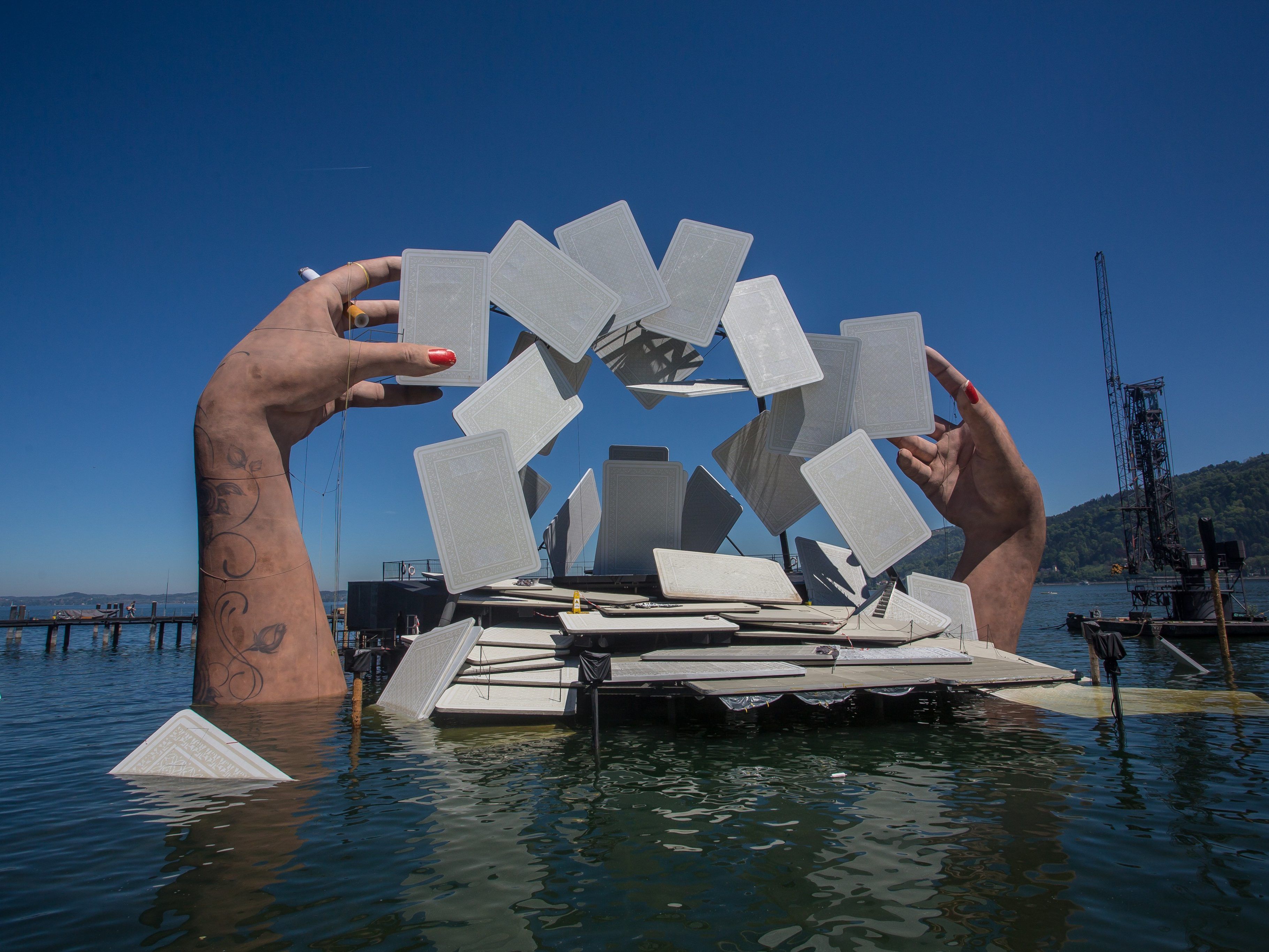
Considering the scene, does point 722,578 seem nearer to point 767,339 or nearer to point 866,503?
point 866,503

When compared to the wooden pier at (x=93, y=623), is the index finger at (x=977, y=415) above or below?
above

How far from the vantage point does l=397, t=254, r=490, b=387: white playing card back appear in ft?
46.0

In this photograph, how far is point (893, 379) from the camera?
16.5m

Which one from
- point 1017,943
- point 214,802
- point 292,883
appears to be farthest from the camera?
point 214,802

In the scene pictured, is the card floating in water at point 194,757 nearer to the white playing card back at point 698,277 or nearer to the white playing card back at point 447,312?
the white playing card back at point 447,312

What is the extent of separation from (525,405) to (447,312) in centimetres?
230

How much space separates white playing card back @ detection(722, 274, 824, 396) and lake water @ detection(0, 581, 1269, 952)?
25.6 ft

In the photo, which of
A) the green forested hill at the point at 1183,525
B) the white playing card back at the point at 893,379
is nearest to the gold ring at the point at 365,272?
the white playing card back at the point at 893,379

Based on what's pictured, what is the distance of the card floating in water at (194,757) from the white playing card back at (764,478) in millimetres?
12480

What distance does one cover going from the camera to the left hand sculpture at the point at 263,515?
11.7m

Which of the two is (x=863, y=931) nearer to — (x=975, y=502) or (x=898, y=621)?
(x=898, y=621)

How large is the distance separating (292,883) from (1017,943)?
4.68 meters

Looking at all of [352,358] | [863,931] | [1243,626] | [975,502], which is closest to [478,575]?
[352,358]

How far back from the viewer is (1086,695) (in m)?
12.2
